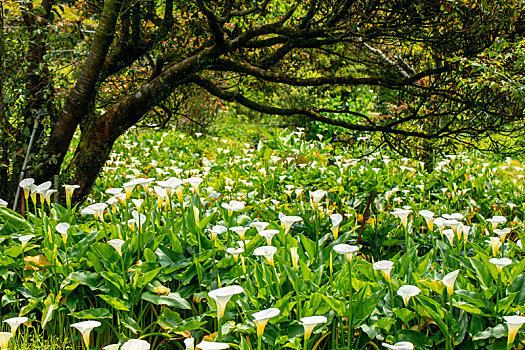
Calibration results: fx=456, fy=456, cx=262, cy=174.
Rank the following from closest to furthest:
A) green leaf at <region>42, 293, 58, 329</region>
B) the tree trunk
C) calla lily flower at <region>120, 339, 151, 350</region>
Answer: calla lily flower at <region>120, 339, 151, 350</region>, green leaf at <region>42, 293, 58, 329</region>, the tree trunk

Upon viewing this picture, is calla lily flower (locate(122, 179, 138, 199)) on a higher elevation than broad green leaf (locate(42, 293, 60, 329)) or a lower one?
higher

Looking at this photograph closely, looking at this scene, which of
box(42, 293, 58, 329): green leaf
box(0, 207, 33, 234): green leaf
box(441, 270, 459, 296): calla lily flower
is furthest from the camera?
box(0, 207, 33, 234): green leaf

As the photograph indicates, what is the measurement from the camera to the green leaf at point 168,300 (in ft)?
7.26

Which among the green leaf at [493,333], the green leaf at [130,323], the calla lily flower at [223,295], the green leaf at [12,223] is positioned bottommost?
the green leaf at [493,333]

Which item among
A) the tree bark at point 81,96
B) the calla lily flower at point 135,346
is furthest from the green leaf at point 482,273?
the tree bark at point 81,96

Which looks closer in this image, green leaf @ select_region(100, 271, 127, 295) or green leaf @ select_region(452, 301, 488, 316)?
green leaf @ select_region(452, 301, 488, 316)

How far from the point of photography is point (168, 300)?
7.36 feet

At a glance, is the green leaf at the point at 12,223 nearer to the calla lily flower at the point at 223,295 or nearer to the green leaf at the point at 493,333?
the calla lily flower at the point at 223,295

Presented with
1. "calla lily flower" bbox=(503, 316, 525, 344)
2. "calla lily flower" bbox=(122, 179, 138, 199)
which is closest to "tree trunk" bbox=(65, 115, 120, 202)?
"calla lily flower" bbox=(122, 179, 138, 199)

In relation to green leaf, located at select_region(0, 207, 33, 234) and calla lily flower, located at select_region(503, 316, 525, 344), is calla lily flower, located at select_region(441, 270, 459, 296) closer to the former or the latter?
calla lily flower, located at select_region(503, 316, 525, 344)

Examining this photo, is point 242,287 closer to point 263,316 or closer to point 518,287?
point 263,316

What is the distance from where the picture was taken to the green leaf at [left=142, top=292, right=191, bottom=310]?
2213mm

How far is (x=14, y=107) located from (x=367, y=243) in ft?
10.0

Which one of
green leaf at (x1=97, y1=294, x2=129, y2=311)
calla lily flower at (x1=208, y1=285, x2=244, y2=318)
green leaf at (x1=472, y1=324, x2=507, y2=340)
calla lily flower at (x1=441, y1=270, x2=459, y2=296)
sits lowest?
green leaf at (x1=472, y1=324, x2=507, y2=340)
